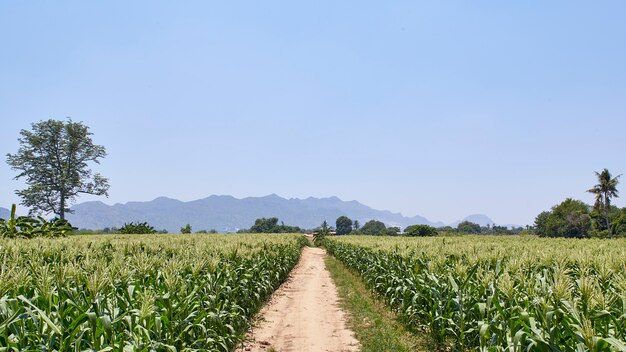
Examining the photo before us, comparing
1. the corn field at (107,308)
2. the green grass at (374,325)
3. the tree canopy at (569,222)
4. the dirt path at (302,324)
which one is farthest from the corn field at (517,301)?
the tree canopy at (569,222)

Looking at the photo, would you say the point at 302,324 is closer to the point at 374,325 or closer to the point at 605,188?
the point at 374,325

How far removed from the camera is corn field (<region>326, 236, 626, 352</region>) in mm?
4305

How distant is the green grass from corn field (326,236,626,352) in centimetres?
40

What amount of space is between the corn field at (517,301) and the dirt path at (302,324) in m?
1.98

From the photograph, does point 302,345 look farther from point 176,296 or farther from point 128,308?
point 128,308

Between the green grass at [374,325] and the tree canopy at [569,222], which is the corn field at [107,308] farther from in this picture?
the tree canopy at [569,222]

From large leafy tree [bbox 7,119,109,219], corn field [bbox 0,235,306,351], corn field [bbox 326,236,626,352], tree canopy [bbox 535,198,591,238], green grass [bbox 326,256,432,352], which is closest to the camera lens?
corn field [bbox 0,235,306,351]

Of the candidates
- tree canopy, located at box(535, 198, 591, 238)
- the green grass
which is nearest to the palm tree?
tree canopy, located at box(535, 198, 591, 238)

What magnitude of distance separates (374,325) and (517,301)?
19.6 ft

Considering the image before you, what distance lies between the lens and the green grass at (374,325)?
30.3 ft

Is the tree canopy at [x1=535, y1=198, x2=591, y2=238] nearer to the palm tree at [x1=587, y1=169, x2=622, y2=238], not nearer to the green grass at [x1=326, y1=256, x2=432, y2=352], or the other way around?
the palm tree at [x1=587, y1=169, x2=622, y2=238]

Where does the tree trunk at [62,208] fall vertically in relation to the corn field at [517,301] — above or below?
above

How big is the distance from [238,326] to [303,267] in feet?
61.1

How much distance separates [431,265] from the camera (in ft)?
31.2
